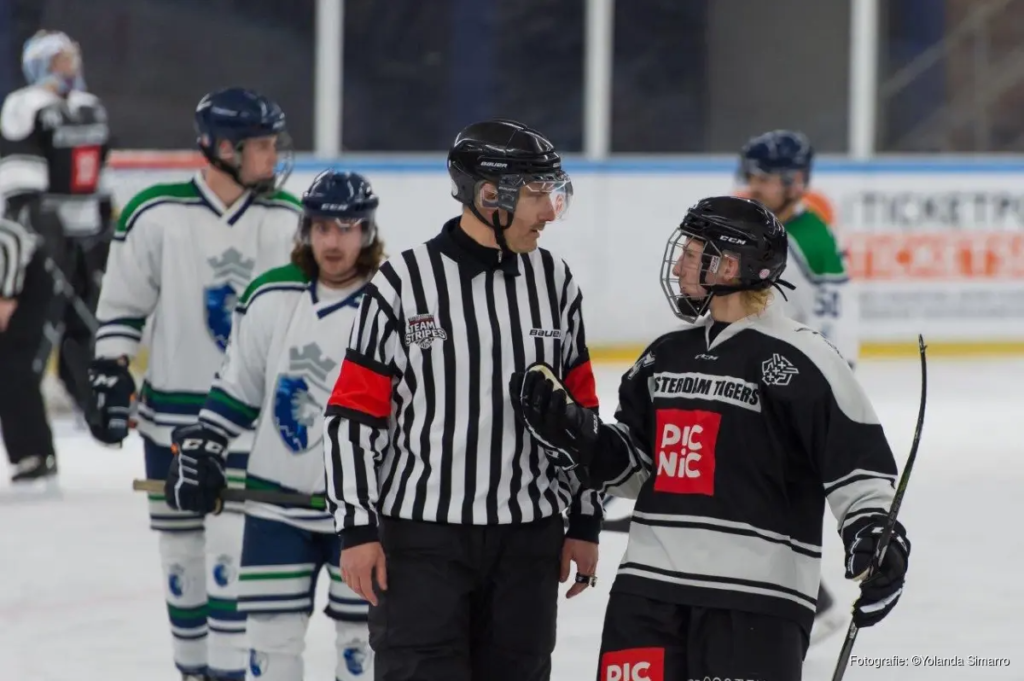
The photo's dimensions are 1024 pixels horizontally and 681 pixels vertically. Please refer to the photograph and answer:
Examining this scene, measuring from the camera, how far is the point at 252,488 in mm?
3264

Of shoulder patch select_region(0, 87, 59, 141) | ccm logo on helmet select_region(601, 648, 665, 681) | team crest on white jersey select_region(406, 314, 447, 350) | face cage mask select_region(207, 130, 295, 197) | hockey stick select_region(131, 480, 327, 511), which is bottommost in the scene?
ccm logo on helmet select_region(601, 648, 665, 681)

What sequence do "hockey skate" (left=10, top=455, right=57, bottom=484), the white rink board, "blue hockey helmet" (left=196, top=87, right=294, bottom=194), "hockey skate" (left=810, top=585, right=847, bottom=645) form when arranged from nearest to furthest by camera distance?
"blue hockey helmet" (left=196, top=87, right=294, bottom=194) → "hockey skate" (left=810, top=585, right=847, bottom=645) → "hockey skate" (left=10, top=455, right=57, bottom=484) → the white rink board

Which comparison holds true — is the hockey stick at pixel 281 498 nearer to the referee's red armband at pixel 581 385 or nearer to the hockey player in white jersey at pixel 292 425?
the hockey player in white jersey at pixel 292 425

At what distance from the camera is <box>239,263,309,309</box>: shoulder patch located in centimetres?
327

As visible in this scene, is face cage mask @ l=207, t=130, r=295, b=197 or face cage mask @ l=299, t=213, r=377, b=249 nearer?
face cage mask @ l=299, t=213, r=377, b=249

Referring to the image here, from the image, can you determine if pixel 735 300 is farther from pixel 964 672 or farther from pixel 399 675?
pixel 964 672

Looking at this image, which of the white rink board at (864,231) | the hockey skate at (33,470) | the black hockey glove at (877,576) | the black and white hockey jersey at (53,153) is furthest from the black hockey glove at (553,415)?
the white rink board at (864,231)

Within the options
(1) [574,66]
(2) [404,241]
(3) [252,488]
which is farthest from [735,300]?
(1) [574,66]

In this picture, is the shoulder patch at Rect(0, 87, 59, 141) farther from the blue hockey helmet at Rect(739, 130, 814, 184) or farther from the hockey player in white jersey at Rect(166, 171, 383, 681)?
the hockey player in white jersey at Rect(166, 171, 383, 681)

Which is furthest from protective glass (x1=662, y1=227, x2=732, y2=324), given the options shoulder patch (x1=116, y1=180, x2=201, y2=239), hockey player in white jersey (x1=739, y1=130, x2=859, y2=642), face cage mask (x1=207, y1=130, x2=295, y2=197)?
hockey player in white jersey (x1=739, y1=130, x2=859, y2=642)

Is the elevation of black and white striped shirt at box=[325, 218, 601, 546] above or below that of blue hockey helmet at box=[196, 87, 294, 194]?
below

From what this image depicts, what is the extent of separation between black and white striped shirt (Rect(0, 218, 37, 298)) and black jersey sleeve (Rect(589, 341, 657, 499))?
13.8 feet

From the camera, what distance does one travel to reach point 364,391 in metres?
2.60

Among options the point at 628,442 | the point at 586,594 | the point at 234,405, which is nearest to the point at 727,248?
the point at 628,442
